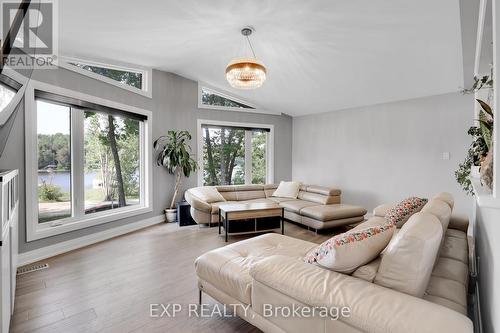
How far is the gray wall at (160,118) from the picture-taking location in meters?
3.00

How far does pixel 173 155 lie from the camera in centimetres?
491

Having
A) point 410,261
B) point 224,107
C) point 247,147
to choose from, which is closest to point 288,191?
point 247,147

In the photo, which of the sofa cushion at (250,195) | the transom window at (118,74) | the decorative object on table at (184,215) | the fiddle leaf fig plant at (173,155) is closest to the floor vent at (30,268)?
the decorative object on table at (184,215)

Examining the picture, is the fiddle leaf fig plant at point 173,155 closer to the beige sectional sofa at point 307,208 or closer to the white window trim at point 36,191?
the beige sectional sofa at point 307,208

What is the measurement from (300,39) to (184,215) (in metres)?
3.62

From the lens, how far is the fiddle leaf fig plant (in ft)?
16.1

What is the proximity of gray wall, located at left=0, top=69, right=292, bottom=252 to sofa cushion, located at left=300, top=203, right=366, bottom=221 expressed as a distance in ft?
7.94

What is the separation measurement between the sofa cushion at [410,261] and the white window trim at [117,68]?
4.25 m

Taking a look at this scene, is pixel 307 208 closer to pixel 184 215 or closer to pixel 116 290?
pixel 184 215

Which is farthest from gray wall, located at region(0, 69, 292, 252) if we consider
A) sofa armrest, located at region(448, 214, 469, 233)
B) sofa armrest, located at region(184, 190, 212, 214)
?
sofa armrest, located at region(448, 214, 469, 233)

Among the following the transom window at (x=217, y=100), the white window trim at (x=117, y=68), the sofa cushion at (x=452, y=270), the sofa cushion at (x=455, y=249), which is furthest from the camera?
the transom window at (x=217, y=100)

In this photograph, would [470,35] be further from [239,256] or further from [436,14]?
[239,256]

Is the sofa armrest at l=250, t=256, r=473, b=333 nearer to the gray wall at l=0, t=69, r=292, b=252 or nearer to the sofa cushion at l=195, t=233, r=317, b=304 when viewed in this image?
the sofa cushion at l=195, t=233, r=317, b=304

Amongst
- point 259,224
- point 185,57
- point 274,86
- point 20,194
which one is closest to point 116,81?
point 185,57
